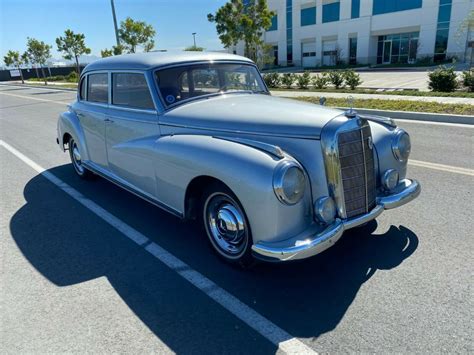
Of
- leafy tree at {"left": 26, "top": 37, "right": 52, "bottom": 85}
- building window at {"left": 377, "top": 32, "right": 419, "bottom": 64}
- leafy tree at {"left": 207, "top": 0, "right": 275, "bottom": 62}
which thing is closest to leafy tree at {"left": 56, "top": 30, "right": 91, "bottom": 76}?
leafy tree at {"left": 26, "top": 37, "right": 52, "bottom": 85}

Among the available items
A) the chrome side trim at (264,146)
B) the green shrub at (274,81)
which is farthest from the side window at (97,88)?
the green shrub at (274,81)

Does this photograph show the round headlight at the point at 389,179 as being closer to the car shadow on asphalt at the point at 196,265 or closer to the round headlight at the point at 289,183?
the car shadow on asphalt at the point at 196,265

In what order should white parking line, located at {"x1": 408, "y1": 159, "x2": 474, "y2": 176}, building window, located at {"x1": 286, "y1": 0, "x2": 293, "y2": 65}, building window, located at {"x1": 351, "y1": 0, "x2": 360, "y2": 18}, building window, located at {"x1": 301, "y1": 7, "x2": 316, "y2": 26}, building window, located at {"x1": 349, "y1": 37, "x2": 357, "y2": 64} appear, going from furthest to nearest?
building window, located at {"x1": 286, "y1": 0, "x2": 293, "y2": 65} → building window, located at {"x1": 301, "y1": 7, "x2": 316, "y2": 26} → building window, located at {"x1": 349, "y1": 37, "x2": 357, "y2": 64} → building window, located at {"x1": 351, "y1": 0, "x2": 360, "y2": 18} → white parking line, located at {"x1": 408, "y1": 159, "x2": 474, "y2": 176}

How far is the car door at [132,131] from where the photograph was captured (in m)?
3.91

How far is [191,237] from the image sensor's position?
3898mm

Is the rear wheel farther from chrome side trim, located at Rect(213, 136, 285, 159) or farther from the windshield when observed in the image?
chrome side trim, located at Rect(213, 136, 285, 159)

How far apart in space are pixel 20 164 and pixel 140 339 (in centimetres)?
601

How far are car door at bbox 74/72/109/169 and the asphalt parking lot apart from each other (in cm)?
84

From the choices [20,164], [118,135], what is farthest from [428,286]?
[20,164]

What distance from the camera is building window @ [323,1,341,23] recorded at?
40.9 m

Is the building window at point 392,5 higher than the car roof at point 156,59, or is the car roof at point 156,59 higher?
the building window at point 392,5

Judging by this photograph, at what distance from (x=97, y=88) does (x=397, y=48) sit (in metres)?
40.4

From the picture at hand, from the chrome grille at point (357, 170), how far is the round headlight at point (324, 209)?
0.18 metres

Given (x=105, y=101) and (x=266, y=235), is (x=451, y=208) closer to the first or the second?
(x=266, y=235)
